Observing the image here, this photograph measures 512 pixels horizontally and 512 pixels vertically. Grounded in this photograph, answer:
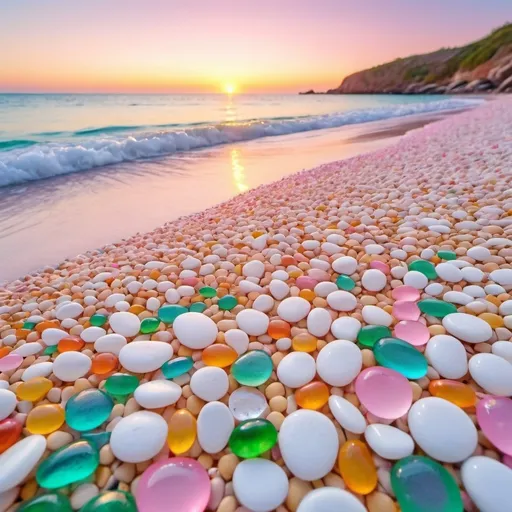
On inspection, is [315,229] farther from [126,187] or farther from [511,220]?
[126,187]

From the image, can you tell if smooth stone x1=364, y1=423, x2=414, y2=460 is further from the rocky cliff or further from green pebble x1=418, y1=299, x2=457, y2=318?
the rocky cliff

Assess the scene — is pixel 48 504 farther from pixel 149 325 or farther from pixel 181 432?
pixel 149 325

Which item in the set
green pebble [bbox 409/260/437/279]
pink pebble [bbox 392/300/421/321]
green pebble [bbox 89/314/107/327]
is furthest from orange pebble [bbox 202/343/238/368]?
green pebble [bbox 409/260/437/279]

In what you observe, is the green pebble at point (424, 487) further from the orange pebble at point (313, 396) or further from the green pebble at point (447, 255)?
the green pebble at point (447, 255)

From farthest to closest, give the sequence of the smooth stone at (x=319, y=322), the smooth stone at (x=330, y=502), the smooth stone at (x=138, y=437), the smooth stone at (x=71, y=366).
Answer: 1. the smooth stone at (x=319, y=322)
2. the smooth stone at (x=71, y=366)
3. the smooth stone at (x=138, y=437)
4. the smooth stone at (x=330, y=502)

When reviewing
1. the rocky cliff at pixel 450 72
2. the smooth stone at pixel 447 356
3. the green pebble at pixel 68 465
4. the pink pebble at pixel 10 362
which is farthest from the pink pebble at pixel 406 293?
the rocky cliff at pixel 450 72

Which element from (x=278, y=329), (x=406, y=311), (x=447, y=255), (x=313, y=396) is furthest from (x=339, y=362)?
(x=447, y=255)
